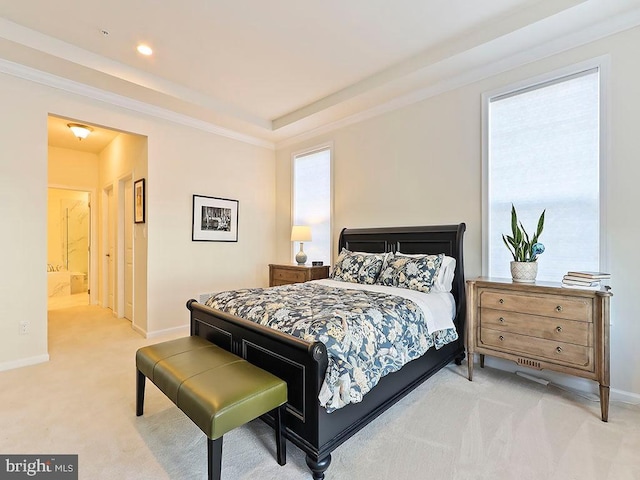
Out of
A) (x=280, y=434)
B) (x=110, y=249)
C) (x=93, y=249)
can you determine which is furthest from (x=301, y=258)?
(x=93, y=249)


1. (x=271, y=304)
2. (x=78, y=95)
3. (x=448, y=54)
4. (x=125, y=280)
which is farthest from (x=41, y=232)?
(x=448, y=54)

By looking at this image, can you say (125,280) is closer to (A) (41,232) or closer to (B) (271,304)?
(A) (41,232)

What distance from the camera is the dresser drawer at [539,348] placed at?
2268 mm

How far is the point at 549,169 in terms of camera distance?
2.81m

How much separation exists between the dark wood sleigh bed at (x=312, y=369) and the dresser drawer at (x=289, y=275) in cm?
174

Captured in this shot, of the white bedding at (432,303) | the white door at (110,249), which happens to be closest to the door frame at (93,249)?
the white door at (110,249)

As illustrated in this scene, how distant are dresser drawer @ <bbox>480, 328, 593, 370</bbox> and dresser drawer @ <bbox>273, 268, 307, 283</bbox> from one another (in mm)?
2249

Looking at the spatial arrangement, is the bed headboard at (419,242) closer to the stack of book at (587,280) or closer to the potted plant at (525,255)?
the potted plant at (525,255)

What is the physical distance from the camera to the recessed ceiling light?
116 inches

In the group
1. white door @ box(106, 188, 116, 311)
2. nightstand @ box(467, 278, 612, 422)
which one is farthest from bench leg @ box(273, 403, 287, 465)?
white door @ box(106, 188, 116, 311)

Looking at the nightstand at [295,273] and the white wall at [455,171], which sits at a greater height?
the white wall at [455,171]

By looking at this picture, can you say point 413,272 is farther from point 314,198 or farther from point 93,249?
point 93,249

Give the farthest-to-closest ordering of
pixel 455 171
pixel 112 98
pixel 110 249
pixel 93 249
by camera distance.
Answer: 1. pixel 93 249
2. pixel 110 249
3. pixel 112 98
4. pixel 455 171

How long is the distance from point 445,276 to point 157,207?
11.7 ft
